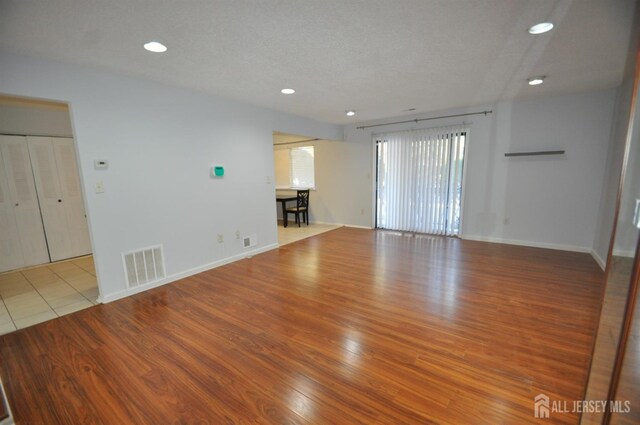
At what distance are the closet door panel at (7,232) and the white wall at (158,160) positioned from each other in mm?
2310

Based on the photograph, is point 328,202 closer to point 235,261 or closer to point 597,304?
point 235,261

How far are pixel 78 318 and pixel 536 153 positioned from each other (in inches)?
250

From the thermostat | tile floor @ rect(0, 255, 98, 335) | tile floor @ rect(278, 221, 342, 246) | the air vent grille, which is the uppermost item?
the thermostat

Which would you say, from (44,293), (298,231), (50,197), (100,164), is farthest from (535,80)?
(50,197)

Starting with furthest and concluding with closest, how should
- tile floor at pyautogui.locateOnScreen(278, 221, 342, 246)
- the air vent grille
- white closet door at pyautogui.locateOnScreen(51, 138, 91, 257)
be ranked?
tile floor at pyautogui.locateOnScreen(278, 221, 342, 246) < white closet door at pyautogui.locateOnScreen(51, 138, 91, 257) < the air vent grille

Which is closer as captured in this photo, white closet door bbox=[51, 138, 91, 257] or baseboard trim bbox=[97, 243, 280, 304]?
baseboard trim bbox=[97, 243, 280, 304]

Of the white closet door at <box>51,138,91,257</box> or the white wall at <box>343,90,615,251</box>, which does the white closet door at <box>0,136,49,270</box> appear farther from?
the white wall at <box>343,90,615,251</box>

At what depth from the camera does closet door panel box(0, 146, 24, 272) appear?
12.2ft

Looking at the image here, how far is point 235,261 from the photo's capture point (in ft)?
13.6

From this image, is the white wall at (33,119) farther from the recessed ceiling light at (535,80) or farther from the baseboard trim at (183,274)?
the recessed ceiling light at (535,80)

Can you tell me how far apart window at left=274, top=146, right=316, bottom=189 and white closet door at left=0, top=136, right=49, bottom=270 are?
4.96 metres

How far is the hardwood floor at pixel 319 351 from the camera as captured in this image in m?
1.56

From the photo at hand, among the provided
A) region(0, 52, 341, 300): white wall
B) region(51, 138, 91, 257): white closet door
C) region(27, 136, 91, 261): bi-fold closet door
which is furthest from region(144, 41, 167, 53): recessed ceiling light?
region(27, 136, 91, 261): bi-fold closet door

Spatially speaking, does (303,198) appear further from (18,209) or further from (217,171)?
(18,209)
